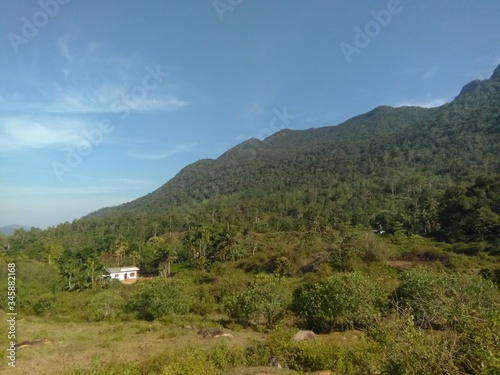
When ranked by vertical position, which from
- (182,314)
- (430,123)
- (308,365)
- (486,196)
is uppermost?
(430,123)

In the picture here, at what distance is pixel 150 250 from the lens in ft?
219

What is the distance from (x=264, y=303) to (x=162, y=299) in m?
7.85

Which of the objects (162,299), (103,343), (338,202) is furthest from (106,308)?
(338,202)

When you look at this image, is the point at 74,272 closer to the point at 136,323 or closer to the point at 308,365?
the point at 136,323

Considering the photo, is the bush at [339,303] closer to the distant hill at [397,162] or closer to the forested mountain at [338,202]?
the forested mountain at [338,202]

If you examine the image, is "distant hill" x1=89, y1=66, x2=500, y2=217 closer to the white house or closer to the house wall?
the house wall

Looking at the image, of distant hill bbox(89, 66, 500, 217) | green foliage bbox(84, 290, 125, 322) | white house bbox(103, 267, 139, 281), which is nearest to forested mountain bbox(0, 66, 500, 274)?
distant hill bbox(89, 66, 500, 217)

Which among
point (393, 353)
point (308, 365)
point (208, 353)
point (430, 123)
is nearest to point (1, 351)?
point (208, 353)

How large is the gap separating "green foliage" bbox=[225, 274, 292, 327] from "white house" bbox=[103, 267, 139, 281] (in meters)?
43.4

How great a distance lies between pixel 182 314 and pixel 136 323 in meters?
3.01

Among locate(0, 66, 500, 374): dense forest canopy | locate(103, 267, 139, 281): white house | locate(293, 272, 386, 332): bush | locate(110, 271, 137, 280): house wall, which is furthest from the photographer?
locate(110, 271, 137, 280): house wall

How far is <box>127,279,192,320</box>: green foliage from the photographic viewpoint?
21.3 metres

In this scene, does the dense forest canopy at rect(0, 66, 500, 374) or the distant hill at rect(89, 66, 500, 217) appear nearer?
the dense forest canopy at rect(0, 66, 500, 374)

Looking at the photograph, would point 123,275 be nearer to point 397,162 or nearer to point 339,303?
point 339,303
